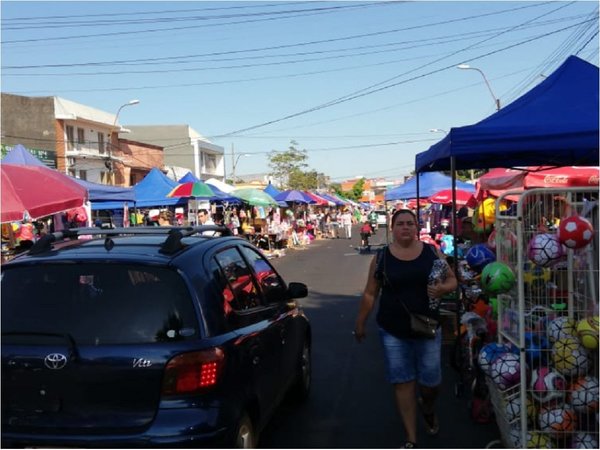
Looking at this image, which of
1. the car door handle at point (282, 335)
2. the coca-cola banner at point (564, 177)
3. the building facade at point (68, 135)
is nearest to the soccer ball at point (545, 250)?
the car door handle at point (282, 335)

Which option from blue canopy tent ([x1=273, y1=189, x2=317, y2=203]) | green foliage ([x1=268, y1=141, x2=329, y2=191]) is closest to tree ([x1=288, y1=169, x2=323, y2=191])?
green foliage ([x1=268, y1=141, x2=329, y2=191])

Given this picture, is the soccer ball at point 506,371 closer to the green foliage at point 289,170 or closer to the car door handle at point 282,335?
the car door handle at point 282,335

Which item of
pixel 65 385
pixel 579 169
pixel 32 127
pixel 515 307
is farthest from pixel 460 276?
pixel 32 127

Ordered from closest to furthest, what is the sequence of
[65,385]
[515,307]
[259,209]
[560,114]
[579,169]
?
1. [65,385]
2. [515,307]
3. [560,114]
4. [579,169]
5. [259,209]

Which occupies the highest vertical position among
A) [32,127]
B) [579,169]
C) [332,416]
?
[32,127]

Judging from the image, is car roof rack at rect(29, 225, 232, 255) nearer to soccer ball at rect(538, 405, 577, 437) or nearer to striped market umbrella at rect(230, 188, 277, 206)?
soccer ball at rect(538, 405, 577, 437)

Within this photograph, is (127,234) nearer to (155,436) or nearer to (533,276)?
(155,436)

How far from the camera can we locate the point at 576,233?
3996mm

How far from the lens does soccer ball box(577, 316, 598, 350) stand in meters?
3.91

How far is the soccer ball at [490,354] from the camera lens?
4508 millimetres

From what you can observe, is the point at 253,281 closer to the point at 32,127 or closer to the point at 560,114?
the point at 560,114

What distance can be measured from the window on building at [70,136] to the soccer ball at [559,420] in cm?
3766

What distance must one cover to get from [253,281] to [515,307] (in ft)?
6.27

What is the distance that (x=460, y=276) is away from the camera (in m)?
7.04
